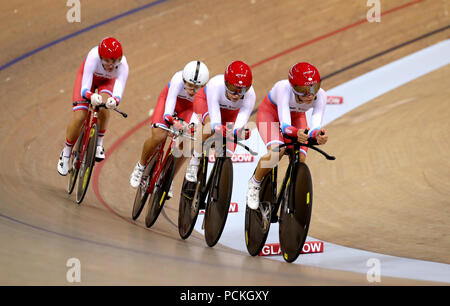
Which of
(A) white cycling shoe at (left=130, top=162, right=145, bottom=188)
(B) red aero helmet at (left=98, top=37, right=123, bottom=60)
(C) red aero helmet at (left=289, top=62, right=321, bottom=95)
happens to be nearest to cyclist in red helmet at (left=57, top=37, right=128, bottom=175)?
(B) red aero helmet at (left=98, top=37, right=123, bottom=60)

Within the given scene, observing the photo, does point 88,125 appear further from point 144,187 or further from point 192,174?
point 192,174

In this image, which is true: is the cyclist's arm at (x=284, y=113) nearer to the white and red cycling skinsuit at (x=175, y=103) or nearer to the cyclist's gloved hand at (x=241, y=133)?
the cyclist's gloved hand at (x=241, y=133)

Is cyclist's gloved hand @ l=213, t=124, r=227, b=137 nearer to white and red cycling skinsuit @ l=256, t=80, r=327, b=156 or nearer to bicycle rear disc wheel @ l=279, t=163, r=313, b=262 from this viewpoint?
white and red cycling skinsuit @ l=256, t=80, r=327, b=156

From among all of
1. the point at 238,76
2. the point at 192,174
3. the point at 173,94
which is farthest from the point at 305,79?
the point at 173,94

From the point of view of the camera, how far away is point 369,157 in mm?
5414

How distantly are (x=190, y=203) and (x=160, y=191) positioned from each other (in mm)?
322

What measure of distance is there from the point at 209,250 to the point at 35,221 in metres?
1.00

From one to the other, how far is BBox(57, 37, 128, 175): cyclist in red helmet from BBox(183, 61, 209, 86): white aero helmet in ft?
1.74

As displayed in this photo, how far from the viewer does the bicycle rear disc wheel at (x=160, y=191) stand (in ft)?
13.2

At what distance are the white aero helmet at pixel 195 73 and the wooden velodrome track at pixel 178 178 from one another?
1000mm

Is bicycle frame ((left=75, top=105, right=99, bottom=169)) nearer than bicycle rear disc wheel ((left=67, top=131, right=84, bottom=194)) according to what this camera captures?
Yes

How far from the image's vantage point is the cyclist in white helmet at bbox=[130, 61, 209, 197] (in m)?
3.84

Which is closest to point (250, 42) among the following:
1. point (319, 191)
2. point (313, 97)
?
point (319, 191)
